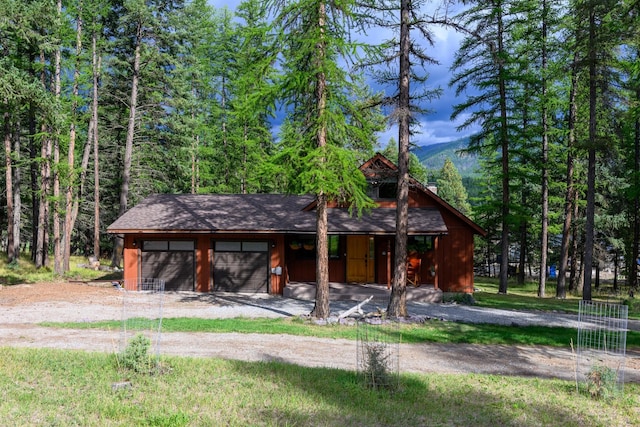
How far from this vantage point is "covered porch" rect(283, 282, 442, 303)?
17.3 m

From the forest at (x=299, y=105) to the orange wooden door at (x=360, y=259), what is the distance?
4295 mm

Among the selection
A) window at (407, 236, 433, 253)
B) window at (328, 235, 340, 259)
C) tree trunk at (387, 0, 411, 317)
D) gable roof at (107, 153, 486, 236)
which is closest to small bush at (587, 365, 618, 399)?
tree trunk at (387, 0, 411, 317)

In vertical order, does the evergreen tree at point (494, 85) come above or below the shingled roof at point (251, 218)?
above

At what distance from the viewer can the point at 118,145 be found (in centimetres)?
2959

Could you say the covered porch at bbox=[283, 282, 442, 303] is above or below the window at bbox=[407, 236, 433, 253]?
below

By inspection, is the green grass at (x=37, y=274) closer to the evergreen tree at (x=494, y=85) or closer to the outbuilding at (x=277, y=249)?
the outbuilding at (x=277, y=249)

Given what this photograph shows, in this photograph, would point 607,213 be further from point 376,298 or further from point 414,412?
point 414,412

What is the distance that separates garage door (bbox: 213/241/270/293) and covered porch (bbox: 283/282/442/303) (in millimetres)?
1480

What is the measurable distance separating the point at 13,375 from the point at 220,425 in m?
3.88

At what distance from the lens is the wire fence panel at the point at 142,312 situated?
27.0 ft

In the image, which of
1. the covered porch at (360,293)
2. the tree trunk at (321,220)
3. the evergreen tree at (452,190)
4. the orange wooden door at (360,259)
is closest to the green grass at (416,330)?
the tree trunk at (321,220)

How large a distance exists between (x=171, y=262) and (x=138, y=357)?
13043 millimetres

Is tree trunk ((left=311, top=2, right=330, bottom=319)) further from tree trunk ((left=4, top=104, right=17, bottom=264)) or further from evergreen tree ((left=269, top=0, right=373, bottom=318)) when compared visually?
tree trunk ((left=4, top=104, right=17, bottom=264))

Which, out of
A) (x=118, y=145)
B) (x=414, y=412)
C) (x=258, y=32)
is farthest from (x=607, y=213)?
(x=118, y=145)
